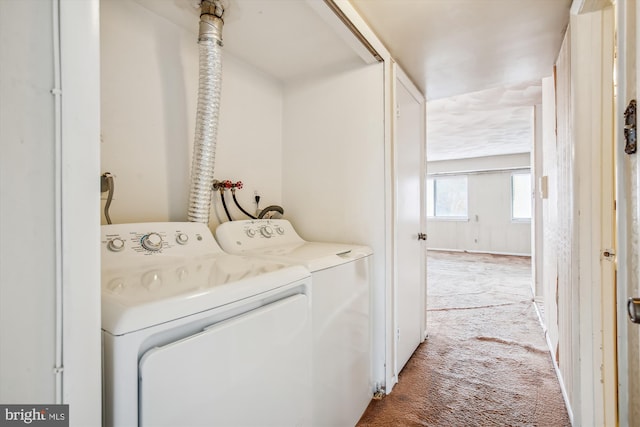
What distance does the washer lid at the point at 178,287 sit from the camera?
61 centimetres

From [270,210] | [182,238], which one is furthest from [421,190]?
[182,238]

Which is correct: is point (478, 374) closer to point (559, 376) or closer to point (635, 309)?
point (559, 376)

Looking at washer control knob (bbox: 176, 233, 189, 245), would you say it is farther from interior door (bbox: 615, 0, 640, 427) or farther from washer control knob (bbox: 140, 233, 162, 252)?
interior door (bbox: 615, 0, 640, 427)

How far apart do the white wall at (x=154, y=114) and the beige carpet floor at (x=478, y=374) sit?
1.53m

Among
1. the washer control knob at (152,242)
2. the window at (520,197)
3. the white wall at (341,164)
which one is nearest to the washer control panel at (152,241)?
the washer control knob at (152,242)

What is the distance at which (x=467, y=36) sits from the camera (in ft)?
5.33

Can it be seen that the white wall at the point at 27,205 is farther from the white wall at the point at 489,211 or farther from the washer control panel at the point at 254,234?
the white wall at the point at 489,211

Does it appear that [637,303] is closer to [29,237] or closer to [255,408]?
[255,408]

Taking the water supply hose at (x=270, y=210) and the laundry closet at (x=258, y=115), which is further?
the water supply hose at (x=270, y=210)

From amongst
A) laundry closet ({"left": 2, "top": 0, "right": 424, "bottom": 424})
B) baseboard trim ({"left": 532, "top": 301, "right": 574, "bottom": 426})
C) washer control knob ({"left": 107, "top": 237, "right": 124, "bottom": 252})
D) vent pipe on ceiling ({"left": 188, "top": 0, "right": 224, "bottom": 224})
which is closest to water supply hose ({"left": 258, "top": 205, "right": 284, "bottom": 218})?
laundry closet ({"left": 2, "top": 0, "right": 424, "bottom": 424})

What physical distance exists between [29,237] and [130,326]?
24 centimetres

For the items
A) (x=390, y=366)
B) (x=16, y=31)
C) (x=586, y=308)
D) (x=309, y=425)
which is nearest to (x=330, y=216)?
(x=390, y=366)

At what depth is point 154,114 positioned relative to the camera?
1447 mm

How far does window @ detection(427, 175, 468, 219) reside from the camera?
744 cm
